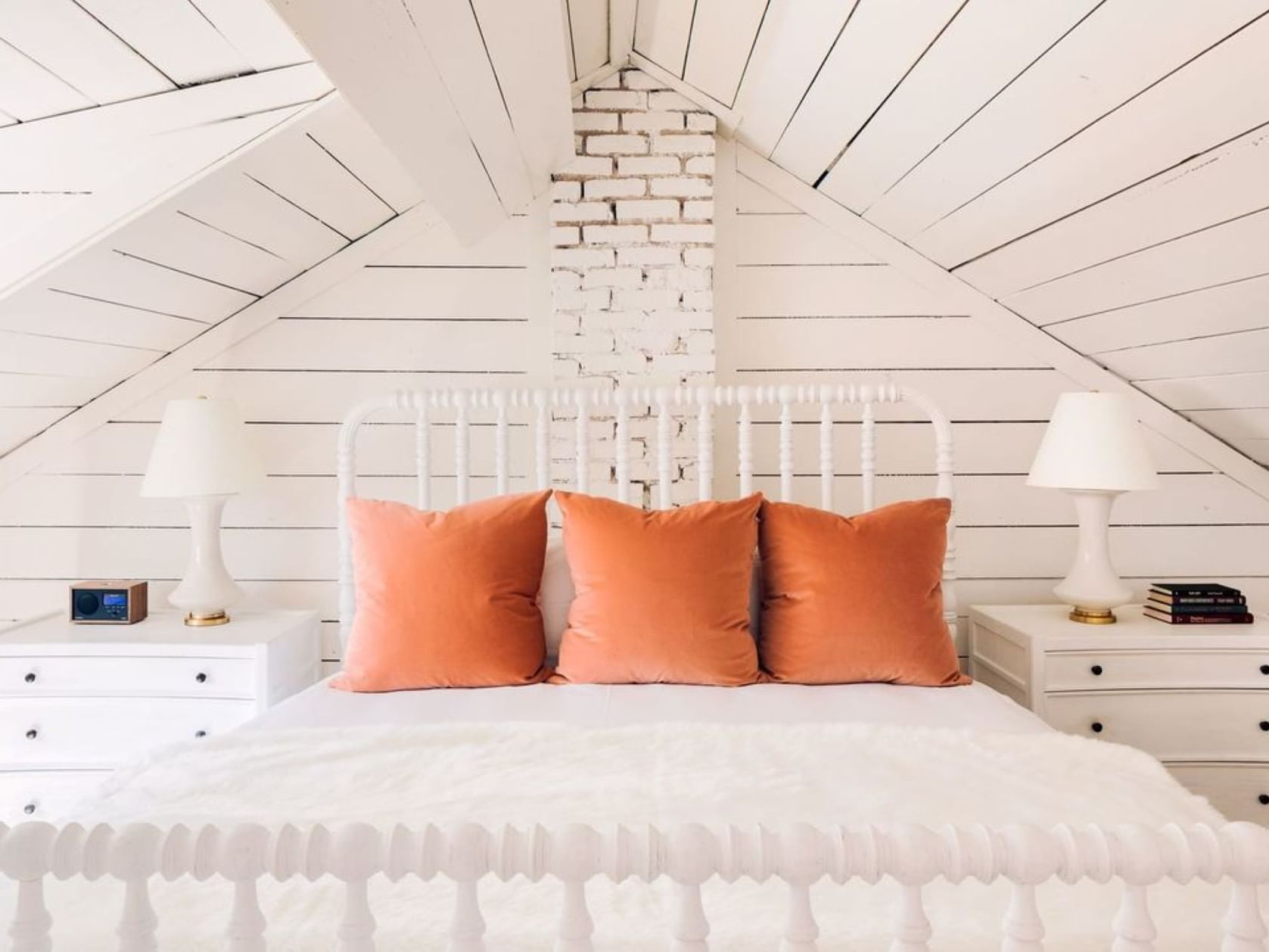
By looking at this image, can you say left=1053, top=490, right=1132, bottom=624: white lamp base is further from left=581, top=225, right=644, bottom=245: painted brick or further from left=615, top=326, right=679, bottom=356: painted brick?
left=581, top=225, right=644, bottom=245: painted brick

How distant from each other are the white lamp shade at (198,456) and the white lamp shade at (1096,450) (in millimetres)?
2070

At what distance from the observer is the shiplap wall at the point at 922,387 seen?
2.50 meters

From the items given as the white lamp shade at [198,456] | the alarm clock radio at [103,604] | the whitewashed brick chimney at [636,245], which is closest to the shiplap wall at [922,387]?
the whitewashed brick chimney at [636,245]

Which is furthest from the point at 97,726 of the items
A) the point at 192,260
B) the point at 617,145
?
the point at 617,145

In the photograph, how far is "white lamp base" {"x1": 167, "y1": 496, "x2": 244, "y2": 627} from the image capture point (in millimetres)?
2215

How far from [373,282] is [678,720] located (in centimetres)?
166

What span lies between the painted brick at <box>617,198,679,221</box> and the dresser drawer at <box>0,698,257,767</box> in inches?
65.7

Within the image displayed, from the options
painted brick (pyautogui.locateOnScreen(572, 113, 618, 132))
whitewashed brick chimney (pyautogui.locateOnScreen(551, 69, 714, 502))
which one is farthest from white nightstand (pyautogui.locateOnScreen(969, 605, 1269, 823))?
painted brick (pyautogui.locateOnScreen(572, 113, 618, 132))

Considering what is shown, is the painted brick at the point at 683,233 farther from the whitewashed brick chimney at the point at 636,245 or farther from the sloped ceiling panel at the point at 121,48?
the sloped ceiling panel at the point at 121,48

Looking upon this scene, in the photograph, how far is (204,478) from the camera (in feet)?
7.14

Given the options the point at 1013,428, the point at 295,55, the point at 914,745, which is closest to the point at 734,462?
the point at 1013,428

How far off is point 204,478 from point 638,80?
5.35 feet

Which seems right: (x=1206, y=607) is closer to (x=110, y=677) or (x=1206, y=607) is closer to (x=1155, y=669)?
(x=1155, y=669)

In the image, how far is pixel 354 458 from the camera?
236cm
